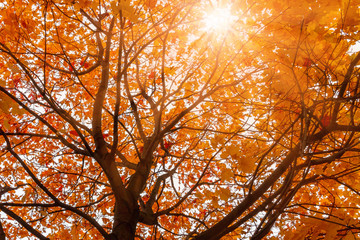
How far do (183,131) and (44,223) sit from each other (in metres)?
3.74

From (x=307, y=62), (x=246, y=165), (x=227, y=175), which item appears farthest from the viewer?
(x=227, y=175)

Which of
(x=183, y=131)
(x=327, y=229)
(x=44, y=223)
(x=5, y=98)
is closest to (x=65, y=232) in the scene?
(x=44, y=223)

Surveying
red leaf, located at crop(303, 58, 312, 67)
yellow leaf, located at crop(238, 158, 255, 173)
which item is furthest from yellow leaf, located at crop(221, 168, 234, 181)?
red leaf, located at crop(303, 58, 312, 67)

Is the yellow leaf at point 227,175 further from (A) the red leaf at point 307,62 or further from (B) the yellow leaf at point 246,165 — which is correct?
(A) the red leaf at point 307,62

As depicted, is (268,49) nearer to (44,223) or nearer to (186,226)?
(186,226)

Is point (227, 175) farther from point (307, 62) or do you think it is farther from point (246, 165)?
point (307, 62)

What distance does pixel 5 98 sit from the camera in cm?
162

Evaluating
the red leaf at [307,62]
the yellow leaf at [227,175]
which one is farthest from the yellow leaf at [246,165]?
the red leaf at [307,62]

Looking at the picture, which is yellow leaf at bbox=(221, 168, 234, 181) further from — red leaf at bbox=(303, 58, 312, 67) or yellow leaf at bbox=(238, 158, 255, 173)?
red leaf at bbox=(303, 58, 312, 67)

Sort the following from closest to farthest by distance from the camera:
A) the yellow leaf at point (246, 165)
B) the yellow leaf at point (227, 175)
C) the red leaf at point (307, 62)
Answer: the red leaf at point (307, 62), the yellow leaf at point (246, 165), the yellow leaf at point (227, 175)

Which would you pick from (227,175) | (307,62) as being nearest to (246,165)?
(227,175)

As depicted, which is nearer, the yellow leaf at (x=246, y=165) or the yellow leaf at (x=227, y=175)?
the yellow leaf at (x=246, y=165)

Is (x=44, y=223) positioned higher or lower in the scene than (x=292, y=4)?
higher

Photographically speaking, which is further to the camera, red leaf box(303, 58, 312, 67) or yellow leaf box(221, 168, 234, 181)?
yellow leaf box(221, 168, 234, 181)
